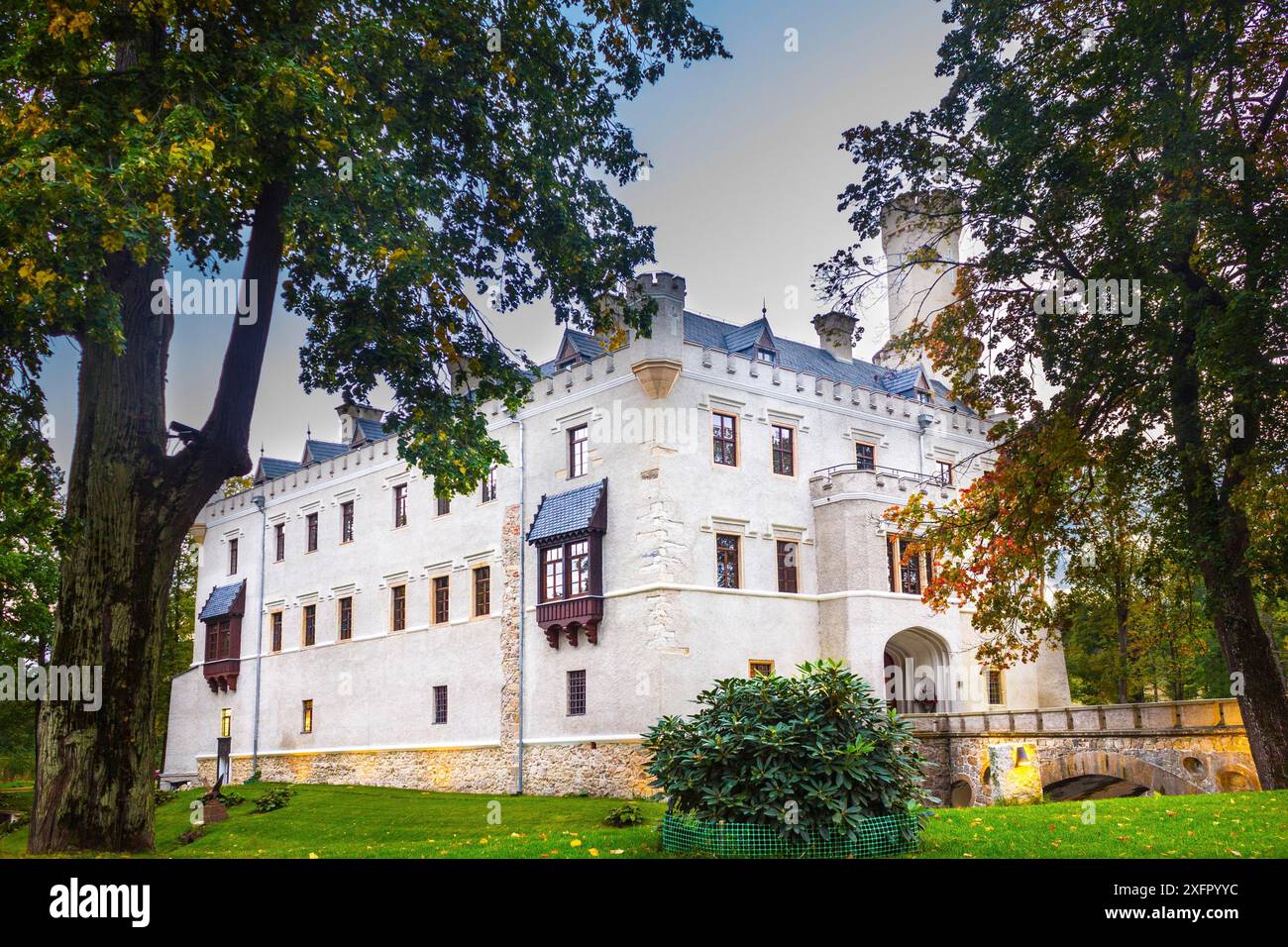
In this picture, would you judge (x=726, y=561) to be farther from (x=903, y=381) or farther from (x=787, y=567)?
(x=903, y=381)

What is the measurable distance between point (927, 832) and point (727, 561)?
16492mm

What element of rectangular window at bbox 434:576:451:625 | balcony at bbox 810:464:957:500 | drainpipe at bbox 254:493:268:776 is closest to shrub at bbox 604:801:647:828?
balcony at bbox 810:464:957:500

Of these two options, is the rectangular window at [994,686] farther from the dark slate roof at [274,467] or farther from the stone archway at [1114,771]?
the dark slate roof at [274,467]

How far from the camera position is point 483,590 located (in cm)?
3123

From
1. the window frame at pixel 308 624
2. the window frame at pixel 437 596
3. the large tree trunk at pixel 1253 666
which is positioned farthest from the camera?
the window frame at pixel 308 624

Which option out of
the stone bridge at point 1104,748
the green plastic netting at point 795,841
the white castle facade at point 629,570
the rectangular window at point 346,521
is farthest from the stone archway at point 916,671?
the green plastic netting at point 795,841

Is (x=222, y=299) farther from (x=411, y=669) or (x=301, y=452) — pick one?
(x=301, y=452)

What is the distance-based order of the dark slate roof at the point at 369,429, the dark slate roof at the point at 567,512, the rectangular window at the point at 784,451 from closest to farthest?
the dark slate roof at the point at 567,512 < the rectangular window at the point at 784,451 < the dark slate roof at the point at 369,429

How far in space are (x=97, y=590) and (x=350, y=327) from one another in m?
4.34

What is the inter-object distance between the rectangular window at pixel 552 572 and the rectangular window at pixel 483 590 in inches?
102

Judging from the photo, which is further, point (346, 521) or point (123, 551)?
point (346, 521)

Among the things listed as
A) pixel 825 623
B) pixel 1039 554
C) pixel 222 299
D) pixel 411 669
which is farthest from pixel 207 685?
pixel 1039 554

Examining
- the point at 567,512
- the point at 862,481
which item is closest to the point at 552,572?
the point at 567,512

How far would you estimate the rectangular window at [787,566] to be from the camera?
94.5ft
